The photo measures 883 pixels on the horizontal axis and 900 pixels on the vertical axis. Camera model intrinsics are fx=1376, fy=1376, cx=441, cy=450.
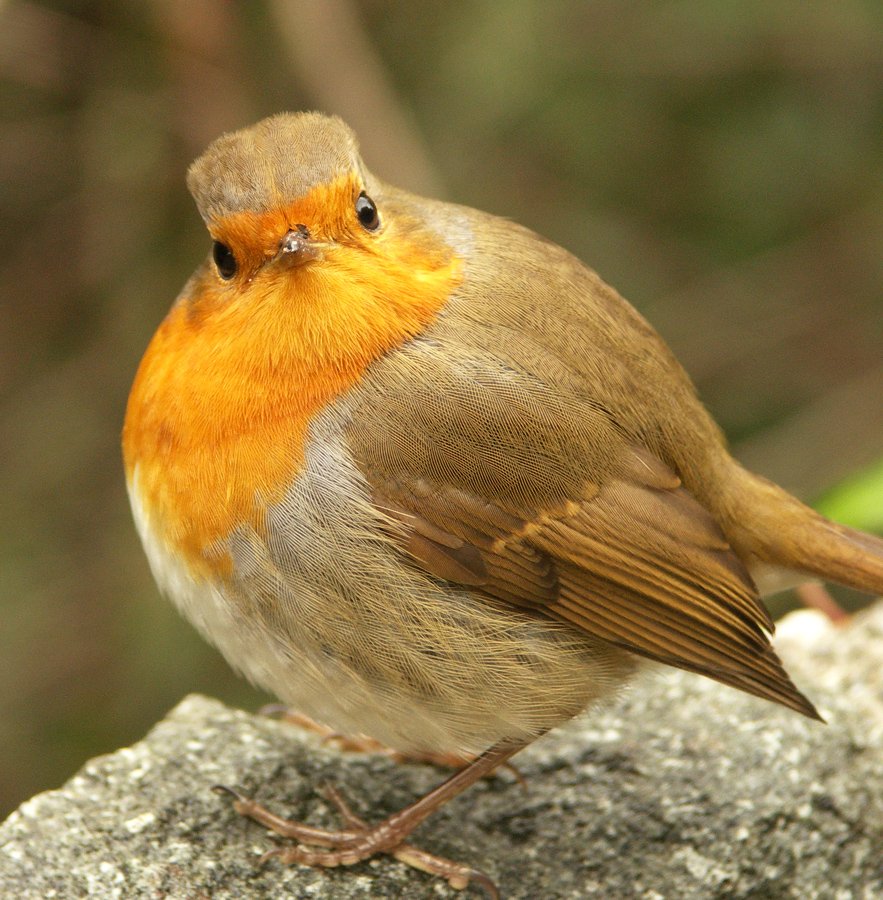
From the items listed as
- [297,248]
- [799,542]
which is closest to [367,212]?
[297,248]

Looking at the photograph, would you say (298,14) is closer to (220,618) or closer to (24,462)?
(24,462)

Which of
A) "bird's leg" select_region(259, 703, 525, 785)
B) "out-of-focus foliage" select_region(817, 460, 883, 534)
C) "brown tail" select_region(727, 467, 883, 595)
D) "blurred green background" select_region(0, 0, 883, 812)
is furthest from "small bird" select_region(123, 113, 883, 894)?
"blurred green background" select_region(0, 0, 883, 812)

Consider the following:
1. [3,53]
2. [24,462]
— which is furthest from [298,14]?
[24,462]

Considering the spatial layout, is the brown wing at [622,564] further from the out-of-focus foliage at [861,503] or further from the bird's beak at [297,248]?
the out-of-focus foliage at [861,503]

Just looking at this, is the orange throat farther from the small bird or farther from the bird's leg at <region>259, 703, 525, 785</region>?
the bird's leg at <region>259, 703, 525, 785</region>

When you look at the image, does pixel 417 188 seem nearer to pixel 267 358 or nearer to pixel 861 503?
pixel 861 503

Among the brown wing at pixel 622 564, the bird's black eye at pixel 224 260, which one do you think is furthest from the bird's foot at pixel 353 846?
the bird's black eye at pixel 224 260
